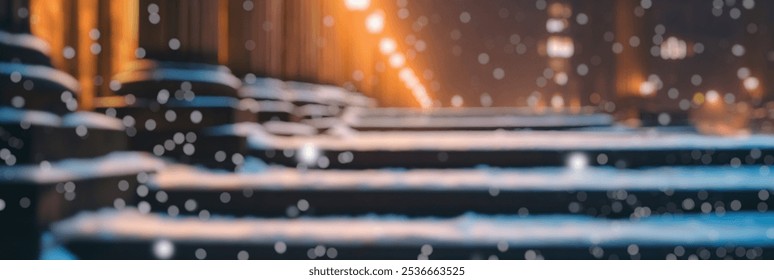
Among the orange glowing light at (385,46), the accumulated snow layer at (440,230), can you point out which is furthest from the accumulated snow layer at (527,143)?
the orange glowing light at (385,46)

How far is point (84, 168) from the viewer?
3.88 m

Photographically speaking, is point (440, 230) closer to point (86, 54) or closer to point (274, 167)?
point (274, 167)

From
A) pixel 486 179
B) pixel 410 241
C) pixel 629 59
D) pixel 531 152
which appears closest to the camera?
pixel 410 241

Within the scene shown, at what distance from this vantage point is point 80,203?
3.76 m

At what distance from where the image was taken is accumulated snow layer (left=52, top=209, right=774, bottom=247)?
3.62 metres

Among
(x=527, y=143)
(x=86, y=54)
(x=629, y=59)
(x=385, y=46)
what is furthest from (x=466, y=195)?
(x=385, y=46)

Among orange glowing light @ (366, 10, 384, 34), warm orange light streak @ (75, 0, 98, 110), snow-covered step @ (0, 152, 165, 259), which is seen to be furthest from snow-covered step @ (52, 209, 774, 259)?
orange glowing light @ (366, 10, 384, 34)

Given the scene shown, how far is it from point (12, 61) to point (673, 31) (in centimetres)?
4107

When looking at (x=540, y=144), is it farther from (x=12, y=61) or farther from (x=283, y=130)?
(x=12, y=61)

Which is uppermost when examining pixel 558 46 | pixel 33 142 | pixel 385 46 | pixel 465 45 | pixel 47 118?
pixel 558 46

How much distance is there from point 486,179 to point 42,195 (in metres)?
2.63

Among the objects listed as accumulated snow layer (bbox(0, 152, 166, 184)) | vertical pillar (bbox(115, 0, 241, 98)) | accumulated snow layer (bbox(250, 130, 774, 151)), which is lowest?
accumulated snow layer (bbox(0, 152, 166, 184))

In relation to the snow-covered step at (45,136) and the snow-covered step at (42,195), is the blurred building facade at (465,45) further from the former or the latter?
the snow-covered step at (42,195)

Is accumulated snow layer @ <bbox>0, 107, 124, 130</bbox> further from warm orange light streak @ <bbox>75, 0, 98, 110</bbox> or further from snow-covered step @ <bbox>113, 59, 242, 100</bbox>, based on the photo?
warm orange light streak @ <bbox>75, 0, 98, 110</bbox>
